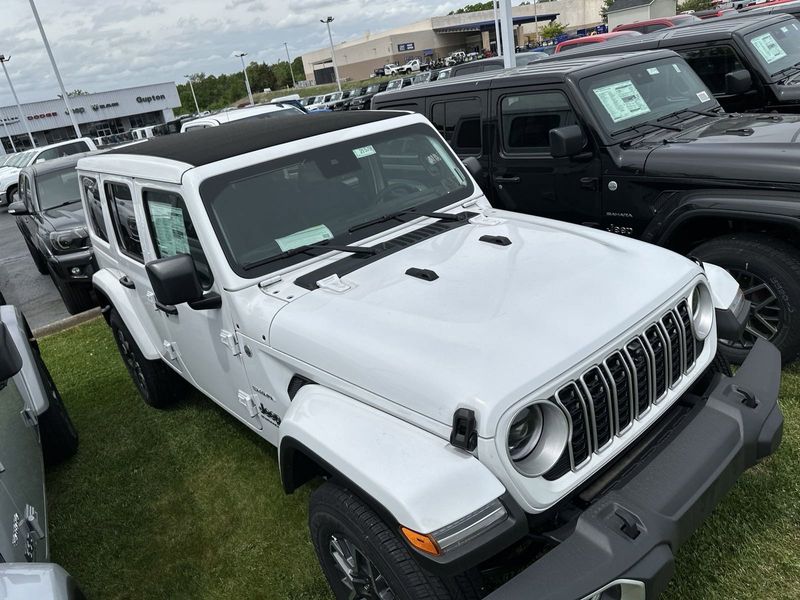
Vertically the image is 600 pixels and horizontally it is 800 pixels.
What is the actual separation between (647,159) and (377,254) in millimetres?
2318

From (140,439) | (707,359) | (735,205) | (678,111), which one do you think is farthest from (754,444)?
(140,439)

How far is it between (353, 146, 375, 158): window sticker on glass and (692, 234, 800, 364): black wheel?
7.34 feet

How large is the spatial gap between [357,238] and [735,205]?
237 centimetres

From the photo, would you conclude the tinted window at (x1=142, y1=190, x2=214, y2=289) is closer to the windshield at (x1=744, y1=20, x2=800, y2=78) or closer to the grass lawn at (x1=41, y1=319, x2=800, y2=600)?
the grass lawn at (x1=41, y1=319, x2=800, y2=600)

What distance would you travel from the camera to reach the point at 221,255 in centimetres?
290

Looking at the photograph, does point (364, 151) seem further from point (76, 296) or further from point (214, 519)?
point (76, 296)

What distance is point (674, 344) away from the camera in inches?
96.3

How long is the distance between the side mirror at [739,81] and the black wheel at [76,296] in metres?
7.34

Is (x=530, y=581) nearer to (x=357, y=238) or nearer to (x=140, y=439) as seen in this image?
(x=357, y=238)

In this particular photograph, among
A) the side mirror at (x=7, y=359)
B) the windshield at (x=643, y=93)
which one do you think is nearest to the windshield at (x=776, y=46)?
the windshield at (x=643, y=93)

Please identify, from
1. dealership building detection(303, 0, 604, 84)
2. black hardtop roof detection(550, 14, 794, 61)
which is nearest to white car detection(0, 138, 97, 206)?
black hardtop roof detection(550, 14, 794, 61)

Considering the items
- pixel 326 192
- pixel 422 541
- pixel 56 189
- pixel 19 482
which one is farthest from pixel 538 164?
pixel 56 189

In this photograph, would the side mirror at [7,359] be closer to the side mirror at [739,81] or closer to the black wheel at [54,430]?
the black wheel at [54,430]

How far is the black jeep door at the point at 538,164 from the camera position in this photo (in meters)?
4.64
